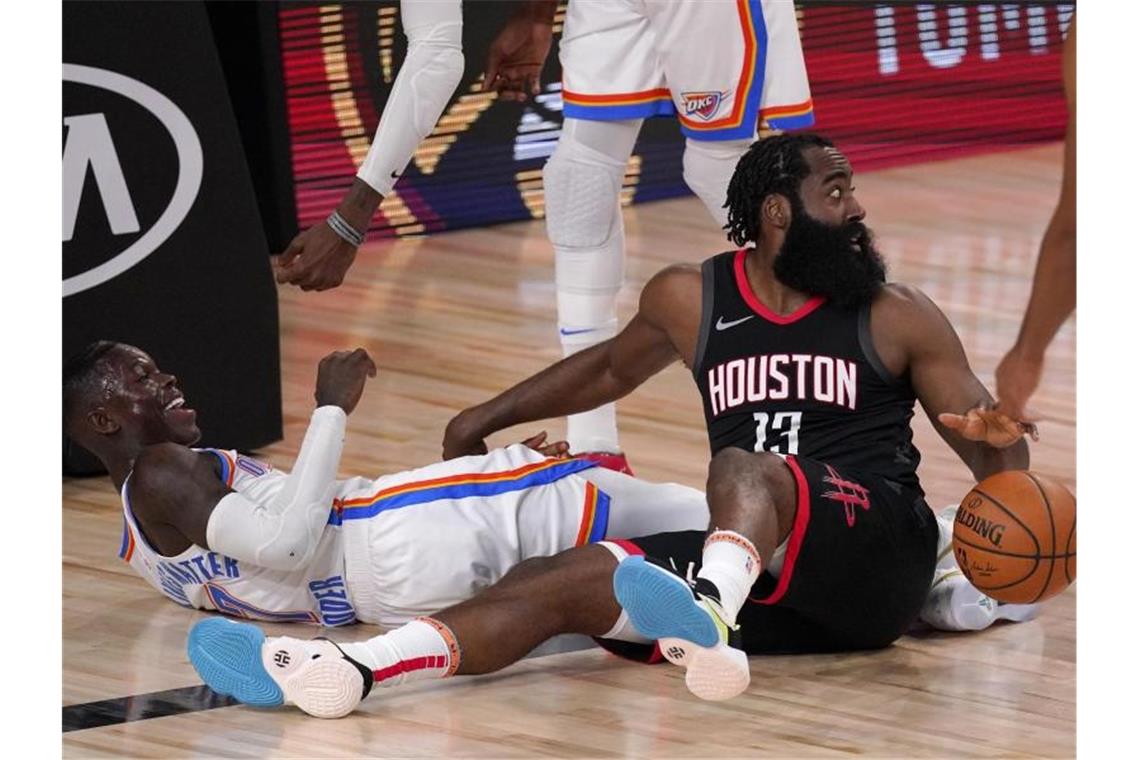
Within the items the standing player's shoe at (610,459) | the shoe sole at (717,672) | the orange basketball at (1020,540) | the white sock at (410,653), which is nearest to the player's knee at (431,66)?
the standing player's shoe at (610,459)

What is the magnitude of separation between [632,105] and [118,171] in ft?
4.19

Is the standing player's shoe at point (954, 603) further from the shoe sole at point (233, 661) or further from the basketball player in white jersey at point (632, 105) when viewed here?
the shoe sole at point (233, 661)

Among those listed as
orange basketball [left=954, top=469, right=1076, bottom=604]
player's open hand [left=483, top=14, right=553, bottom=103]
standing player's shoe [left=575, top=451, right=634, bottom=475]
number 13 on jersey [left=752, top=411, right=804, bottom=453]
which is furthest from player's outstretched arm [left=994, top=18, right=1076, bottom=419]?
player's open hand [left=483, top=14, right=553, bottom=103]

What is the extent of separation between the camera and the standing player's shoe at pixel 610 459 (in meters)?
4.84

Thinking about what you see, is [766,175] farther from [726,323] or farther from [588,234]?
[588,234]

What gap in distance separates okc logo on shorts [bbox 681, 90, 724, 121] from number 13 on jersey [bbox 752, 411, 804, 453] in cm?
116

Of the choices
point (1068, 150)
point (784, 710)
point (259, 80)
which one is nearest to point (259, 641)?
point (784, 710)

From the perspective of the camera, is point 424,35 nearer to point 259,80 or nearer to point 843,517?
point 843,517

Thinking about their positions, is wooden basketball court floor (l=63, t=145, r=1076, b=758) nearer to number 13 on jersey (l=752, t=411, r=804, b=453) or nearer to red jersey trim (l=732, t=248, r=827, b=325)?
number 13 on jersey (l=752, t=411, r=804, b=453)

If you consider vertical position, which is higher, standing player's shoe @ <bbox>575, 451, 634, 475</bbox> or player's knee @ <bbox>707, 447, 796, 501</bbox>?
player's knee @ <bbox>707, 447, 796, 501</bbox>

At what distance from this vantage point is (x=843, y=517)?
386 centimetres

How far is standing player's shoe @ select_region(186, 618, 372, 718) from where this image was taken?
3.63 m

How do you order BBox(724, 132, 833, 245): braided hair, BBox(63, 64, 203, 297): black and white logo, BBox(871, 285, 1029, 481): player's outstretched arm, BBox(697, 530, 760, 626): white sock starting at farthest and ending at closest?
BBox(63, 64, 203, 297): black and white logo < BBox(724, 132, 833, 245): braided hair < BBox(871, 285, 1029, 481): player's outstretched arm < BBox(697, 530, 760, 626): white sock

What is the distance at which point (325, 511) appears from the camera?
4.09m
